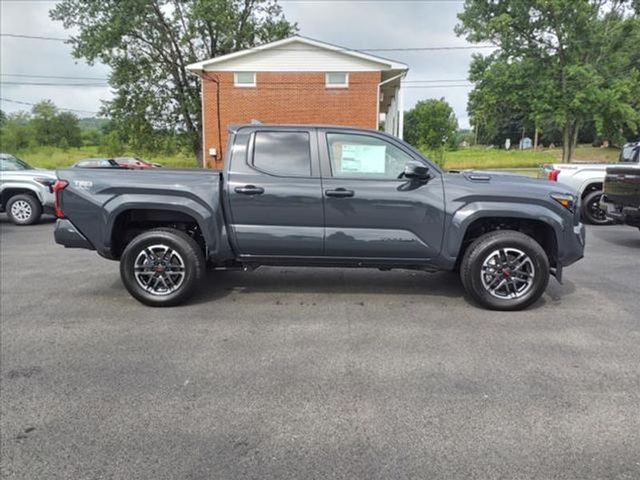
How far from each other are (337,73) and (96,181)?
19746mm

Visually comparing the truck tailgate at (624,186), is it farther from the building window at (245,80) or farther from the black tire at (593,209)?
the building window at (245,80)

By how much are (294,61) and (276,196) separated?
19714 millimetres

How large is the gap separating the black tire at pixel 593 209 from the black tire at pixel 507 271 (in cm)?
741

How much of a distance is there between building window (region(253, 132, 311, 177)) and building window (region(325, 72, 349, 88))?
18.9 m

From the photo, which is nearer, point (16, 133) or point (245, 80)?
point (245, 80)

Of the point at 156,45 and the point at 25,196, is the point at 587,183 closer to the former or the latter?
the point at 25,196

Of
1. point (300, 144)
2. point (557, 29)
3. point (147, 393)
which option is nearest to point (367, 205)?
point (300, 144)

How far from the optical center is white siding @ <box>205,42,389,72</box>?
2238cm

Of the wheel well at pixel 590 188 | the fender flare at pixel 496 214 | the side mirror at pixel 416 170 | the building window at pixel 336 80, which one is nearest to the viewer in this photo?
the side mirror at pixel 416 170

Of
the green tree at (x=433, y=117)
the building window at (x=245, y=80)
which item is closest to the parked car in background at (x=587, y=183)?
the building window at (x=245, y=80)

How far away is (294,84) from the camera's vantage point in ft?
75.3

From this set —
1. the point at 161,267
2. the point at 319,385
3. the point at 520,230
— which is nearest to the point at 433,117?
the point at 520,230

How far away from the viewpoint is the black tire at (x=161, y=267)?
15.8ft

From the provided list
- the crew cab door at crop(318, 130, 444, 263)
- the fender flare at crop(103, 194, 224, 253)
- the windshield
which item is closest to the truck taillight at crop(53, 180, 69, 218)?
the fender flare at crop(103, 194, 224, 253)
